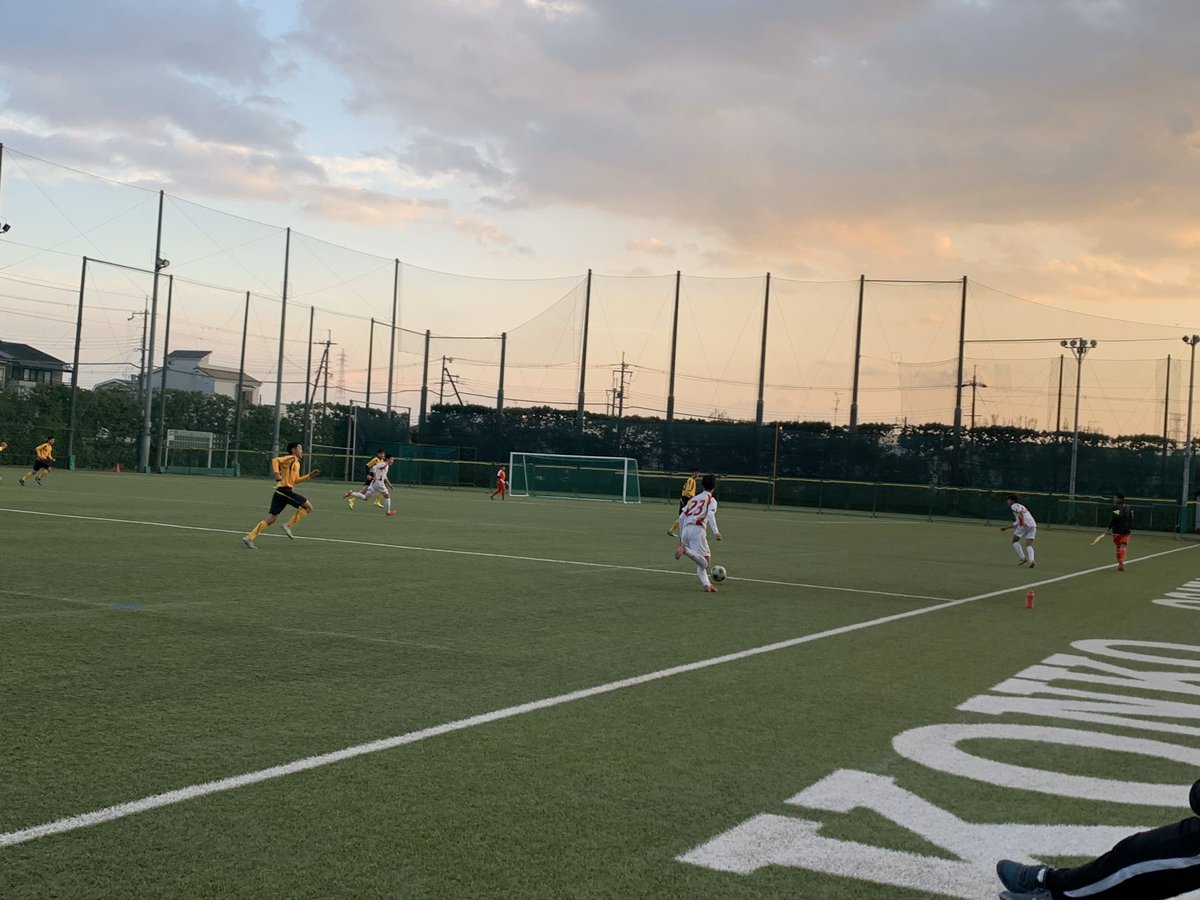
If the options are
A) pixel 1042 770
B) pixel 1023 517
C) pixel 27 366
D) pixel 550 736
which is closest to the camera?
pixel 1042 770

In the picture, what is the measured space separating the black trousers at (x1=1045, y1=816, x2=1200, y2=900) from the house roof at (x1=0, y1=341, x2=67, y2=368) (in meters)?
106

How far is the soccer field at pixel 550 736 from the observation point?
161 inches

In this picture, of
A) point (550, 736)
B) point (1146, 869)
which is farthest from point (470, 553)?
point (1146, 869)

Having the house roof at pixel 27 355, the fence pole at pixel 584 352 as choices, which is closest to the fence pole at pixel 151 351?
the fence pole at pixel 584 352

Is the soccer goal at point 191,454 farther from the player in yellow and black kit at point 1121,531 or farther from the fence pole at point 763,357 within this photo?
the player in yellow and black kit at point 1121,531

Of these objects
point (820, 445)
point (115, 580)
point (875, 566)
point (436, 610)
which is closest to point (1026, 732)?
point (436, 610)

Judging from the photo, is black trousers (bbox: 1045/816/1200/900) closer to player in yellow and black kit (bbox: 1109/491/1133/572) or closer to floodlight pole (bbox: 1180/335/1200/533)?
player in yellow and black kit (bbox: 1109/491/1133/572)

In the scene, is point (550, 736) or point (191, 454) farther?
point (191, 454)

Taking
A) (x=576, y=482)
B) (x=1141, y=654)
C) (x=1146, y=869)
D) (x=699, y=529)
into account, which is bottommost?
(x=1141, y=654)

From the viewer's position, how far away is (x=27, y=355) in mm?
97875

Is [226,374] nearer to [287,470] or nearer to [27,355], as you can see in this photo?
[27,355]

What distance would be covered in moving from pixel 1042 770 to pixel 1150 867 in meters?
2.71

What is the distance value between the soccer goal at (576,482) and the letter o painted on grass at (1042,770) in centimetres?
4818

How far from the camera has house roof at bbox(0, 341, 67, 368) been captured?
96.1 metres
